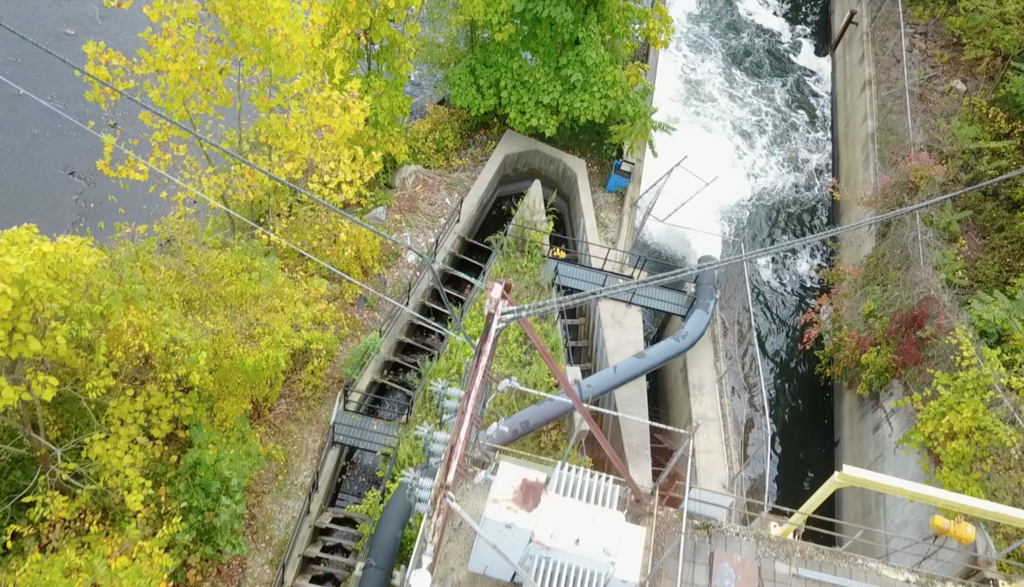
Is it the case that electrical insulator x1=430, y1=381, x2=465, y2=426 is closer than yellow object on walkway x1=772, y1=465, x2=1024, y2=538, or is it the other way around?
electrical insulator x1=430, y1=381, x2=465, y2=426

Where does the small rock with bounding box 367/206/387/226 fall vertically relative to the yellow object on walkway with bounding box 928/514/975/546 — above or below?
above

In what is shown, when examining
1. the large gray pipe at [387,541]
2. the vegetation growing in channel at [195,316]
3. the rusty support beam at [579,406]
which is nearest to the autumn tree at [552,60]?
the vegetation growing in channel at [195,316]

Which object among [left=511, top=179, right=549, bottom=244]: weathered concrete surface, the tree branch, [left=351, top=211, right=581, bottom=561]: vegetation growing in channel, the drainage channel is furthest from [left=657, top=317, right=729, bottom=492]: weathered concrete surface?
the tree branch

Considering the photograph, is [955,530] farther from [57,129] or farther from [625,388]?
[57,129]

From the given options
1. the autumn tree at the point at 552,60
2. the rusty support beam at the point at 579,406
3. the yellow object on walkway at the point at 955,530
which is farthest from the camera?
the autumn tree at the point at 552,60

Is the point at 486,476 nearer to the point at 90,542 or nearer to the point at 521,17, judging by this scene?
the point at 90,542

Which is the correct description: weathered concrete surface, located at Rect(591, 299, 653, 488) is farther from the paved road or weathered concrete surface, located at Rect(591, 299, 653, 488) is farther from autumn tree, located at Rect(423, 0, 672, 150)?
the paved road

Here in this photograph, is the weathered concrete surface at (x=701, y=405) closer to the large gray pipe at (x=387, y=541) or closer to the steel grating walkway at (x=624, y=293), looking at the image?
the steel grating walkway at (x=624, y=293)

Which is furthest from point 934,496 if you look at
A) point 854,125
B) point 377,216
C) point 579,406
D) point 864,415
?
point 854,125
